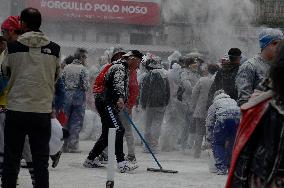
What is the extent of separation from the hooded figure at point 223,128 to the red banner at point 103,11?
115 feet

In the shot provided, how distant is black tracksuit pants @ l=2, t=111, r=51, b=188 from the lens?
5266 millimetres

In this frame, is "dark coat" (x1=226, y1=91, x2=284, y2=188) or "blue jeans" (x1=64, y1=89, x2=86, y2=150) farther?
"blue jeans" (x1=64, y1=89, x2=86, y2=150)

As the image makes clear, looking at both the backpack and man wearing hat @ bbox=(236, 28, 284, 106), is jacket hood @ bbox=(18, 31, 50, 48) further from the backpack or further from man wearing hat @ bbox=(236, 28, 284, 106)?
the backpack

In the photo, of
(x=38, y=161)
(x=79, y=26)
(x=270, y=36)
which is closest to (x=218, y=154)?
(x=270, y=36)

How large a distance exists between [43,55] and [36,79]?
195 mm

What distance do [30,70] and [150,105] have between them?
6.85 m

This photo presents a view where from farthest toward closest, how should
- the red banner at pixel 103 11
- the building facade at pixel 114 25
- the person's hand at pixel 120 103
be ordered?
the red banner at pixel 103 11 → the building facade at pixel 114 25 → the person's hand at pixel 120 103

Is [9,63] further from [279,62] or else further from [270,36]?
[279,62]

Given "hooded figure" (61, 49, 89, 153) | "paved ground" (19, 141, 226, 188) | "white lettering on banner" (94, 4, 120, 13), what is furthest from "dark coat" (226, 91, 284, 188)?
"white lettering on banner" (94, 4, 120, 13)

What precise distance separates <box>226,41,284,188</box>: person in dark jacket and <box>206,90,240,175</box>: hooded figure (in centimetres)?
484

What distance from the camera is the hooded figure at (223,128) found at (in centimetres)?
825

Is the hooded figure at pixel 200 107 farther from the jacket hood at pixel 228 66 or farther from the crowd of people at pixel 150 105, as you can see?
the jacket hood at pixel 228 66

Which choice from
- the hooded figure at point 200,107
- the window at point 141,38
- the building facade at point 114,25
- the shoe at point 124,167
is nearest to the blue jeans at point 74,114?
the hooded figure at point 200,107

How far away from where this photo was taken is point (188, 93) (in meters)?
12.4
